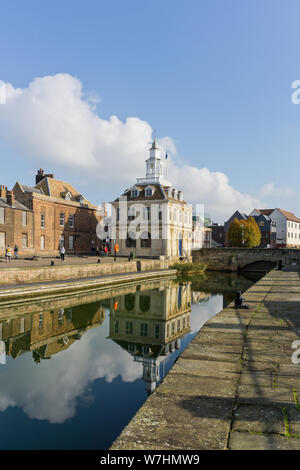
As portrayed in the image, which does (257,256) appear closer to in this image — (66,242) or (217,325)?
(66,242)

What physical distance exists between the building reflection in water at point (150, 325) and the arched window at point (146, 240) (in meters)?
21.5

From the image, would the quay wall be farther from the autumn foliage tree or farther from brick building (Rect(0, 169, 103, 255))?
the autumn foliage tree

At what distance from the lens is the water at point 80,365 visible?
6.04 metres

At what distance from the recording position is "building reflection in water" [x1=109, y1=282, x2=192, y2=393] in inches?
399

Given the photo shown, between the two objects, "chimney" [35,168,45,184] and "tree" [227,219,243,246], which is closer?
"chimney" [35,168,45,184]

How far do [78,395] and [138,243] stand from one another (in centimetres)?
4054

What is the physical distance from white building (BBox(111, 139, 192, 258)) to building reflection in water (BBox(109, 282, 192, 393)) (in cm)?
2079

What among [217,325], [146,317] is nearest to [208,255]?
[146,317]

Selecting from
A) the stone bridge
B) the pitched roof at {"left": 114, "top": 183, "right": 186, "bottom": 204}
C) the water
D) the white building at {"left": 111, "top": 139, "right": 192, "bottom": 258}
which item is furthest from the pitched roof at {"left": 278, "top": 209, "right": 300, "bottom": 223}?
the water

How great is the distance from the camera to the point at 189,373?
18.0 ft

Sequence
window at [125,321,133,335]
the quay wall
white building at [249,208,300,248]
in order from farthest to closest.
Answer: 1. white building at [249,208,300,248]
2. the quay wall
3. window at [125,321,133,335]

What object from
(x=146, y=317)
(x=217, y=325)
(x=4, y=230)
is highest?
(x=4, y=230)

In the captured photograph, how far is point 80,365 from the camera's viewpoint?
938 cm

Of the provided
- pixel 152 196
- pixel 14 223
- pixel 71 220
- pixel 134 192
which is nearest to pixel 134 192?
pixel 134 192
